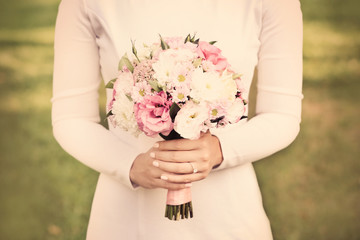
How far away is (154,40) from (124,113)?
0.40 metres

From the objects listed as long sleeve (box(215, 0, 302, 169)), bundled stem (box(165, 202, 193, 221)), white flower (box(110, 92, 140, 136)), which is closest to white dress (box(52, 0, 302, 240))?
long sleeve (box(215, 0, 302, 169))

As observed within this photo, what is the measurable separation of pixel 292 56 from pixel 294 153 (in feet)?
1.87


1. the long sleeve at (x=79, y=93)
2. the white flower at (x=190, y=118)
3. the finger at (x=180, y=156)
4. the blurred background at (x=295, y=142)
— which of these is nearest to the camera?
the white flower at (x=190, y=118)

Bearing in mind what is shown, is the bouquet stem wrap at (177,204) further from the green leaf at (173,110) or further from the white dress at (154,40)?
the green leaf at (173,110)

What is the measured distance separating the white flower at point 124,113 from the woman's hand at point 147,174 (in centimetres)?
16

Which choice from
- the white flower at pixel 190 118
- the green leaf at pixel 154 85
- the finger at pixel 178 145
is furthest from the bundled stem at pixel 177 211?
the green leaf at pixel 154 85

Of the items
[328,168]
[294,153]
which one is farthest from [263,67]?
[328,168]

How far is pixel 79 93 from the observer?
1.44 m

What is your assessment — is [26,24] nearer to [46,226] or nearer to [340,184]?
[46,226]

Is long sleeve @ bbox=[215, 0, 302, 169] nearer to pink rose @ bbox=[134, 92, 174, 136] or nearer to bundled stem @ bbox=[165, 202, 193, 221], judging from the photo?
bundled stem @ bbox=[165, 202, 193, 221]

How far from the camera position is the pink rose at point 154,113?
1091mm

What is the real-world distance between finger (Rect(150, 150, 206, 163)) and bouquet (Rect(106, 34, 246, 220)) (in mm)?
95

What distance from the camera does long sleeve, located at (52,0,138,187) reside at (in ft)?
4.66

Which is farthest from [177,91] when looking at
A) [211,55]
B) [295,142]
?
[295,142]
